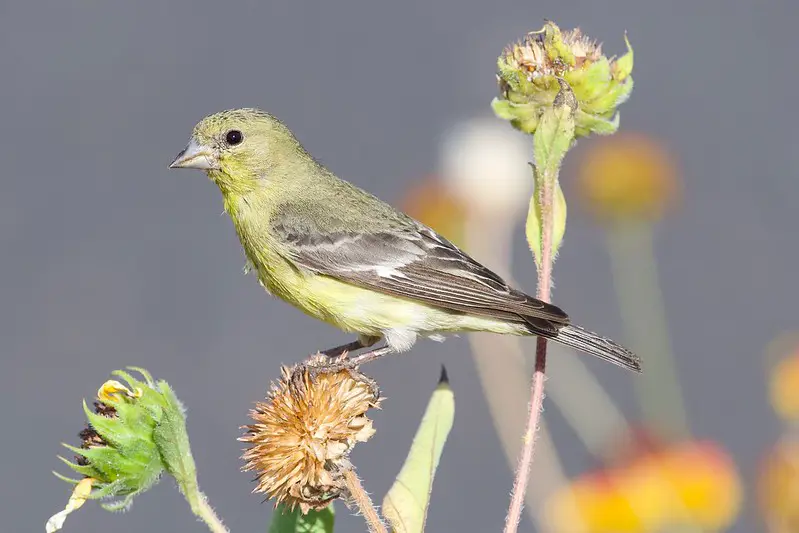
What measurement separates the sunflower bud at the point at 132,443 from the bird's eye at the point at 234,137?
1.13 m

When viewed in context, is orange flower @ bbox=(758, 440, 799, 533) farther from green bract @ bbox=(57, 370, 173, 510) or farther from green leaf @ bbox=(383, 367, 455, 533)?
green bract @ bbox=(57, 370, 173, 510)

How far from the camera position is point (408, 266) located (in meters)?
2.57

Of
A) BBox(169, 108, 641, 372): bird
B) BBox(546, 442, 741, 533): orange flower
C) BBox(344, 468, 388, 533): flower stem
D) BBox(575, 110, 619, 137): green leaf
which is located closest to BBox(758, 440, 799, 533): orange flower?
BBox(546, 442, 741, 533): orange flower

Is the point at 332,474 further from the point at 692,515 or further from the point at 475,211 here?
the point at 475,211

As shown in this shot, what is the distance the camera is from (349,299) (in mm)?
2523

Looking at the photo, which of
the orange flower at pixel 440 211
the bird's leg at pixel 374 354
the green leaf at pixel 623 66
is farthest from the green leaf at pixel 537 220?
the orange flower at pixel 440 211

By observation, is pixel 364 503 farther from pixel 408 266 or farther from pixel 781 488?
pixel 408 266

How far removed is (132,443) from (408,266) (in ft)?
3.36

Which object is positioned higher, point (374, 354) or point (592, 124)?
point (592, 124)

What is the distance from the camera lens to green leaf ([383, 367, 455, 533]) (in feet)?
5.50

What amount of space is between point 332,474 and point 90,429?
400mm

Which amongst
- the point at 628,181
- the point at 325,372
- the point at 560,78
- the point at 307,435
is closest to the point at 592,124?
the point at 560,78

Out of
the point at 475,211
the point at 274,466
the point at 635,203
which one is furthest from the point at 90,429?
the point at 635,203

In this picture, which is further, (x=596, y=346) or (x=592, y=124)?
(x=596, y=346)
